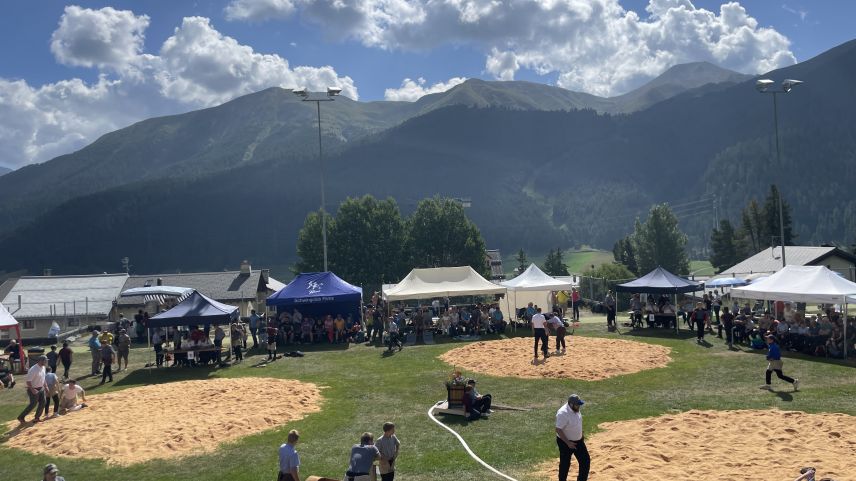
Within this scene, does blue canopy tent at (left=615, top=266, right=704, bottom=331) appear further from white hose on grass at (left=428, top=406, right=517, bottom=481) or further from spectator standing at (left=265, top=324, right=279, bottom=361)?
white hose on grass at (left=428, top=406, right=517, bottom=481)

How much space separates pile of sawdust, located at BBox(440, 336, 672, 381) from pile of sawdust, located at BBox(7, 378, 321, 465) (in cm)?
595

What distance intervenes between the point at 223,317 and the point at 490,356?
32.5 ft

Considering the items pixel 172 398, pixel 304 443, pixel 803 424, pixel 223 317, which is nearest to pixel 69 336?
pixel 223 317

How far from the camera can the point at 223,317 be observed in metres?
24.0

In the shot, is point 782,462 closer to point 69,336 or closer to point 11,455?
point 11,455

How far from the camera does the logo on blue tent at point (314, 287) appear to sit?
95.5ft

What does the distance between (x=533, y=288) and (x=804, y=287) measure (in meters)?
12.3

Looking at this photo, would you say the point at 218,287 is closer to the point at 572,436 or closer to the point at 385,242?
the point at 385,242

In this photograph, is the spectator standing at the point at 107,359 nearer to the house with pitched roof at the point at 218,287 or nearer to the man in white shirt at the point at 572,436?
the man in white shirt at the point at 572,436

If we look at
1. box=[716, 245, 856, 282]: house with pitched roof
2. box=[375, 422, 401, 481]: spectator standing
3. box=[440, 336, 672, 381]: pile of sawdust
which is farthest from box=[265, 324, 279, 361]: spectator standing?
box=[716, 245, 856, 282]: house with pitched roof

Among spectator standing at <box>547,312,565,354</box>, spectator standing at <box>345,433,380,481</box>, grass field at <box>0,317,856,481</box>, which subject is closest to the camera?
spectator standing at <box>345,433,380,481</box>

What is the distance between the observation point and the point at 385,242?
233 feet

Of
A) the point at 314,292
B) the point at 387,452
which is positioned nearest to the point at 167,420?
the point at 387,452

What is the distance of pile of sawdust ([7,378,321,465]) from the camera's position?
13.5 metres
